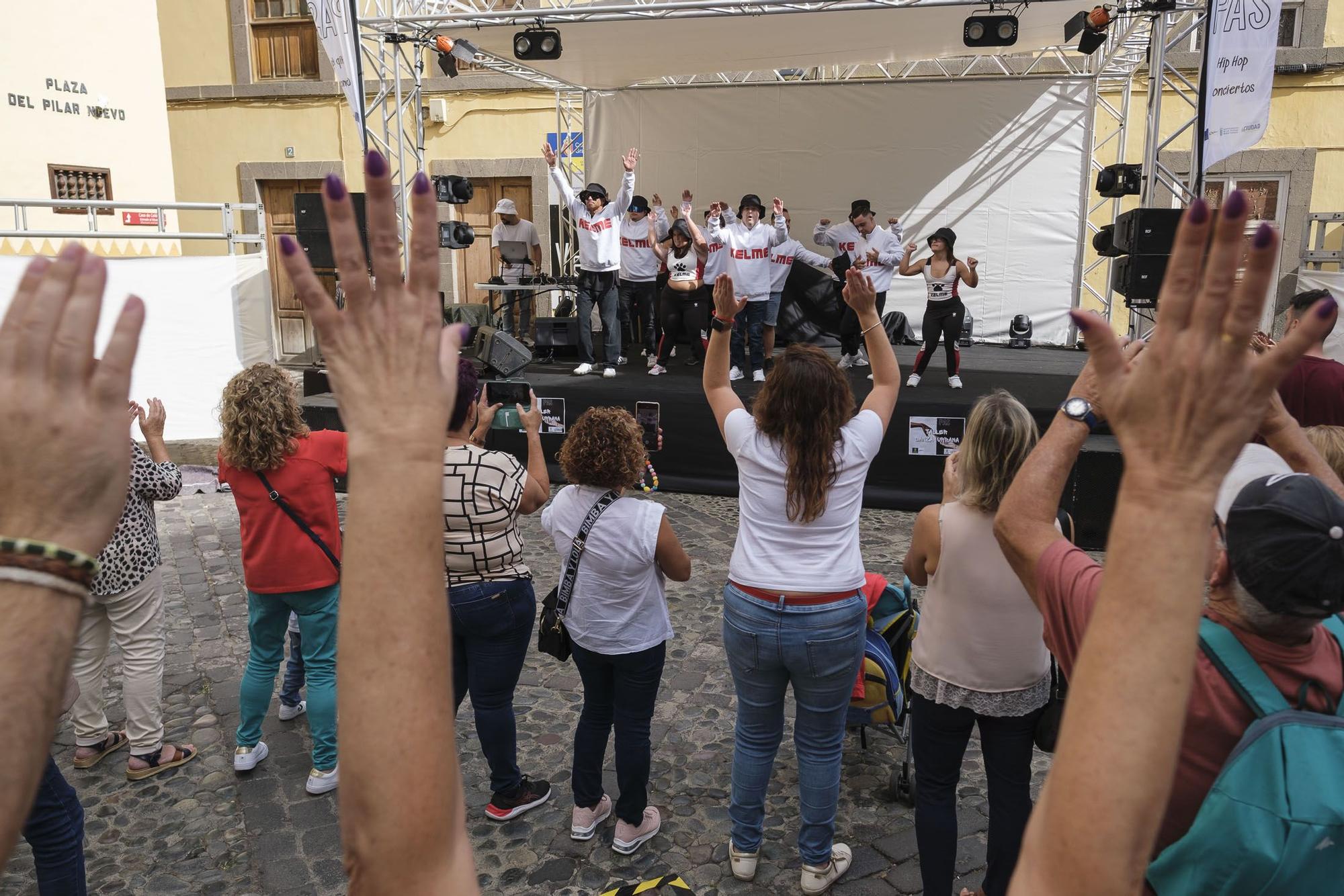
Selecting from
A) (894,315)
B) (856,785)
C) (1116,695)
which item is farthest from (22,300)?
(894,315)

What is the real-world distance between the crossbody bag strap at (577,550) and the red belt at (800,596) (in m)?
0.56

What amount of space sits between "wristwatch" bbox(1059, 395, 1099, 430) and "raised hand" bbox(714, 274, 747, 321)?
1.45 meters

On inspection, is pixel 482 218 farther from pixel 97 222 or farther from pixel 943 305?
pixel 943 305

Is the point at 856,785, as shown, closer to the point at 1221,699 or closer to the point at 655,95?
the point at 1221,699

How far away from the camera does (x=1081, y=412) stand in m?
1.60

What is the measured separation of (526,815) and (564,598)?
959 mm

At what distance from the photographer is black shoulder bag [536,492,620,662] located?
308cm

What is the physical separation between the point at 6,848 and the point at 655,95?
12433mm

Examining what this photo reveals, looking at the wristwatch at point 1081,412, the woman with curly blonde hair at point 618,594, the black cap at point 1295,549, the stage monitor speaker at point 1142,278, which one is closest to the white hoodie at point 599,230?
the stage monitor speaker at point 1142,278

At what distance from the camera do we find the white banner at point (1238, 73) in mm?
6230

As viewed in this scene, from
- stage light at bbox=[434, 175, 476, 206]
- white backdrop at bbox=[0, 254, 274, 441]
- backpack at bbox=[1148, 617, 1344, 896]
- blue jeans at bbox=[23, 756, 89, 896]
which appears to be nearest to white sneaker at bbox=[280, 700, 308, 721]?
blue jeans at bbox=[23, 756, 89, 896]

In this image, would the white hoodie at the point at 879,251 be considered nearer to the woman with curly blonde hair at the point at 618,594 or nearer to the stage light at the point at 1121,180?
the stage light at the point at 1121,180

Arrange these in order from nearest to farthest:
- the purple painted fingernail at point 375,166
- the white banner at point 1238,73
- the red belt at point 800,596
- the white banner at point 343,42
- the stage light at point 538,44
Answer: the purple painted fingernail at point 375,166 → the red belt at point 800,596 → the white banner at point 1238,73 → the white banner at point 343,42 → the stage light at point 538,44

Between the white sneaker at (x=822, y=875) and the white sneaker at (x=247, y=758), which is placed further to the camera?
the white sneaker at (x=247, y=758)
